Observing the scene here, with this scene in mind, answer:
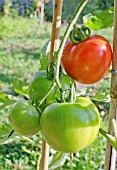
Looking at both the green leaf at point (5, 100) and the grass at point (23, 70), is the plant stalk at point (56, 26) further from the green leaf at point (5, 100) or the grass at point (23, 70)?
the grass at point (23, 70)

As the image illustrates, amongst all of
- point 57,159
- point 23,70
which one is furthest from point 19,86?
point 23,70

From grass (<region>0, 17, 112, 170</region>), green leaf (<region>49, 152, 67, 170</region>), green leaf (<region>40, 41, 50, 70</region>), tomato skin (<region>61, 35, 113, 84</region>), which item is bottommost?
grass (<region>0, 17, 112, 170</region>)

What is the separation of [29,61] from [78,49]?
4.08 meters

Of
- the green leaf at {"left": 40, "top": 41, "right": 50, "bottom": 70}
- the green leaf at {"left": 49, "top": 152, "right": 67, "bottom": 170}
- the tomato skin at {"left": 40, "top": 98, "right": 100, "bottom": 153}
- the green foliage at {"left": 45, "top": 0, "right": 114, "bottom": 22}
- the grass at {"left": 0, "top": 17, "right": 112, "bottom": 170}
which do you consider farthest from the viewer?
the green foliage at {"left": 45, "top": 0, "right": 114, "bottom": 22}

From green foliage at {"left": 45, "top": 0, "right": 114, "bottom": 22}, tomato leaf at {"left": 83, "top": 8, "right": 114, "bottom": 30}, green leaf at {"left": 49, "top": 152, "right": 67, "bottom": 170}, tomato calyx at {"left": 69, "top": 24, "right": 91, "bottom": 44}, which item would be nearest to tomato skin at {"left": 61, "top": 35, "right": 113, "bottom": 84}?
tomato calyx at {"left": 69, "top": 24, "right": 91, "bottom": 44}

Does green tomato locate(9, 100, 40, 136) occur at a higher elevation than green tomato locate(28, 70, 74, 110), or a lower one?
lower

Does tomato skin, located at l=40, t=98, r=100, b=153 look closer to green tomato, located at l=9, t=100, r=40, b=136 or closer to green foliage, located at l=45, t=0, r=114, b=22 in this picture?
green tomato, located at l=9, t=100, r=40, b=136

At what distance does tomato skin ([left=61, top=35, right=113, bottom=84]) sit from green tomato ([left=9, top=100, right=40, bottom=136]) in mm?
92

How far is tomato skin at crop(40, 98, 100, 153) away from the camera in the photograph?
52 centimetres

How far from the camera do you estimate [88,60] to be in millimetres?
620

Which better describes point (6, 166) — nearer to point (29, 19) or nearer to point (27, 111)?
point (27, 111)

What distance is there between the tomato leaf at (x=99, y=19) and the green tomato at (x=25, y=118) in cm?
25

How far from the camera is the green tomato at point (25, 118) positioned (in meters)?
0.56

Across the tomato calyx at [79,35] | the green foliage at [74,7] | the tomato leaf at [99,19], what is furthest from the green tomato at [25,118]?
the green foliage at [74,7]
